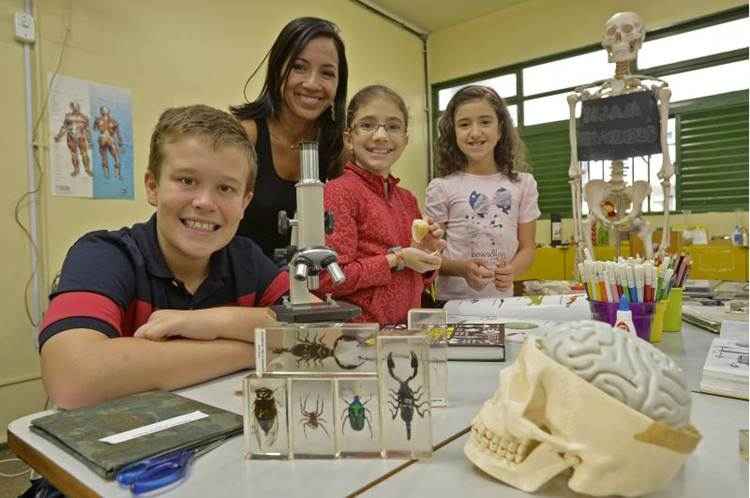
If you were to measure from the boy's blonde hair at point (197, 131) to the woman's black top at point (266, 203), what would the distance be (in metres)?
0.41

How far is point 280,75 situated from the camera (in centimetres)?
150

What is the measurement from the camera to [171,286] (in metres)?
1.03

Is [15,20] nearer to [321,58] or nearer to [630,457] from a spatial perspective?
[321,58]

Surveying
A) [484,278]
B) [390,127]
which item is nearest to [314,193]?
[390,127]

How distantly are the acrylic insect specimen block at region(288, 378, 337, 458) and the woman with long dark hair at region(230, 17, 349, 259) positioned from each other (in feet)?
2.99

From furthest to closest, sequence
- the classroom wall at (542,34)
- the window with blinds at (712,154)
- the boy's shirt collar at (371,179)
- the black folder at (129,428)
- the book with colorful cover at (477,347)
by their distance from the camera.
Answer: the classroom wall at (542,34), the window with blinds at (712,154), the boy's shirt collar at (371,179), the book with colorful cover at (477,347), the black folder at (129,428)

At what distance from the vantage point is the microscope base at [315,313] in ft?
2.20

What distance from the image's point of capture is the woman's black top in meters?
1.51

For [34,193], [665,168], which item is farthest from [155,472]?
[34,193]

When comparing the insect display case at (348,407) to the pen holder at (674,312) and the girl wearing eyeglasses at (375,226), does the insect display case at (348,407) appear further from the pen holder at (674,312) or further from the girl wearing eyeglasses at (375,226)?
the pen holder at (674,312)

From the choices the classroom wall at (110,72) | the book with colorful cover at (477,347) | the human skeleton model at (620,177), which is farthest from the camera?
the classroom wall at (110,72)

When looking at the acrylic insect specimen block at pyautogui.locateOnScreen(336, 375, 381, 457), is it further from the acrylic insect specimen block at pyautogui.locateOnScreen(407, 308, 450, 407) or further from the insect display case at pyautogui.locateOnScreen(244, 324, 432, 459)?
the acrylic insect specimen block at pyautogui.locateOnScreen(407, 308, 450, 407)

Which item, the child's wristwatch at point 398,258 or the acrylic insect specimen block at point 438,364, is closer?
the acrylic insect specimen block at point 438,364

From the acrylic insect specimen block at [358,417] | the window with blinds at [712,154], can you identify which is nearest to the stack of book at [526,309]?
the acrylic insect specimen block at [358,417]
